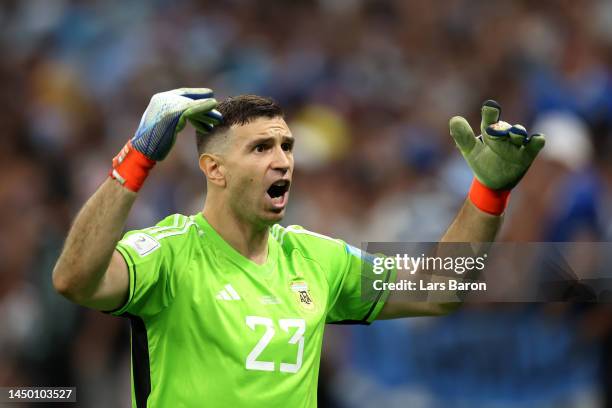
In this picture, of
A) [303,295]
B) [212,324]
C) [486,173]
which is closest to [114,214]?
[212,324]

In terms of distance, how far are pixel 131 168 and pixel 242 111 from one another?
75 cm

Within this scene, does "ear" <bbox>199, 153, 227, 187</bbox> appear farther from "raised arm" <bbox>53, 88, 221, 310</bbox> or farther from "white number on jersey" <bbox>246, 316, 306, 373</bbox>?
"white number on jersey" <bbox>246, 316, 306, 373</bbox>

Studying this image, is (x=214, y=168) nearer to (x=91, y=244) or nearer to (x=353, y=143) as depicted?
(x=91, y=244)

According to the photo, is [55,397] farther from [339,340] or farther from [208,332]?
[208,332]

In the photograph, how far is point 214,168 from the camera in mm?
4383

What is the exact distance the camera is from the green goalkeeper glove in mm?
4156

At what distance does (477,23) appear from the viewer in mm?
10422

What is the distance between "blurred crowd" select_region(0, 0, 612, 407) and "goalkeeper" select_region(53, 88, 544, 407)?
2066 millimetres

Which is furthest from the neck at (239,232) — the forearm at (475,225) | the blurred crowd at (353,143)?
the blurred crowd at (353,143)

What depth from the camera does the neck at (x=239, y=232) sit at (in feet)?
14.2

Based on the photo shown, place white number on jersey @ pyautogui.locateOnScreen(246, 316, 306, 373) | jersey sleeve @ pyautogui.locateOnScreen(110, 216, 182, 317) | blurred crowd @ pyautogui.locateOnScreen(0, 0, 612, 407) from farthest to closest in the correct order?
blurred crowd @ pyautogui.locateOnScreen(0, 0, 612, 407) < white number on jersey @ pyautogui.locateOnScreen(246, 316, 306, 373) < jersey sleeve @ pyautogui.locateOnScreen(110, 216, 182, 317)

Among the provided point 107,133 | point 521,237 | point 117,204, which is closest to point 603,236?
point 521,237

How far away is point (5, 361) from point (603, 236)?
13.6ft

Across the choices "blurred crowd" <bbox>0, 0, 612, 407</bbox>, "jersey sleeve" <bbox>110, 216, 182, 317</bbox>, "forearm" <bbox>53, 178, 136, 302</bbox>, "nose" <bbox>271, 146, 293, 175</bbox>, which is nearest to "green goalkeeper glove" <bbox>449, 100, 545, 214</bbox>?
"nose" <bbox>271, 146, 293, 175</bbox>
